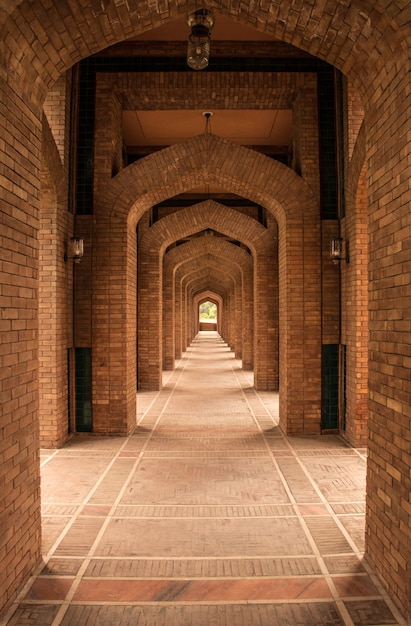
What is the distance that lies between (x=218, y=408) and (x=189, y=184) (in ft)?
15.0

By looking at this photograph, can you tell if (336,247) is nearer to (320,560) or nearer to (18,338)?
(320,560)

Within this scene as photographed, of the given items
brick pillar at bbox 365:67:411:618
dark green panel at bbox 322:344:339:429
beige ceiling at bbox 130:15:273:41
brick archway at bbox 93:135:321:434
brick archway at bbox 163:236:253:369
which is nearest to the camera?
brick pillar at bbox 365:67:411:618

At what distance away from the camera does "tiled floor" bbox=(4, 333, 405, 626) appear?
10.8ft

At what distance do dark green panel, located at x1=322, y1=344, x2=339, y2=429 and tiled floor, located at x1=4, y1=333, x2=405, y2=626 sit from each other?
23.5 inches

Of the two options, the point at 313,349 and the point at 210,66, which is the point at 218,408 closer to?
the point at 313,349

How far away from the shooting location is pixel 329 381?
801 cm

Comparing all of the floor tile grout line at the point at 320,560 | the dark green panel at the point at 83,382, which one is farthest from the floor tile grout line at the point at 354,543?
the dark green panel at the point at 83,382

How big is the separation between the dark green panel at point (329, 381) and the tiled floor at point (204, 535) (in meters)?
0.60

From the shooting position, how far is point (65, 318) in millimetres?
7500

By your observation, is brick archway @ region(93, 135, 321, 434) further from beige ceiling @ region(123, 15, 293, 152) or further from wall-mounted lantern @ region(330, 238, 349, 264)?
beige ceiling @ region(123, 15, 293, 152)

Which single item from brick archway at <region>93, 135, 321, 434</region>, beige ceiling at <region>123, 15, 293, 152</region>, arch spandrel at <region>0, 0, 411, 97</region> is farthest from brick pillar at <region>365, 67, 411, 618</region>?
beige ceiling at <region>123, 15, 293, 152</region>

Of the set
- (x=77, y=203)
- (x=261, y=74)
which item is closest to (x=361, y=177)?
(x=261, y=74)

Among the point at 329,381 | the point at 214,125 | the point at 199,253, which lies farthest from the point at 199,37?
the point at 199,253

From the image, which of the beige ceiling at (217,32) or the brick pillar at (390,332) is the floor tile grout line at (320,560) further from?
the beige ceiling at (217,32)
